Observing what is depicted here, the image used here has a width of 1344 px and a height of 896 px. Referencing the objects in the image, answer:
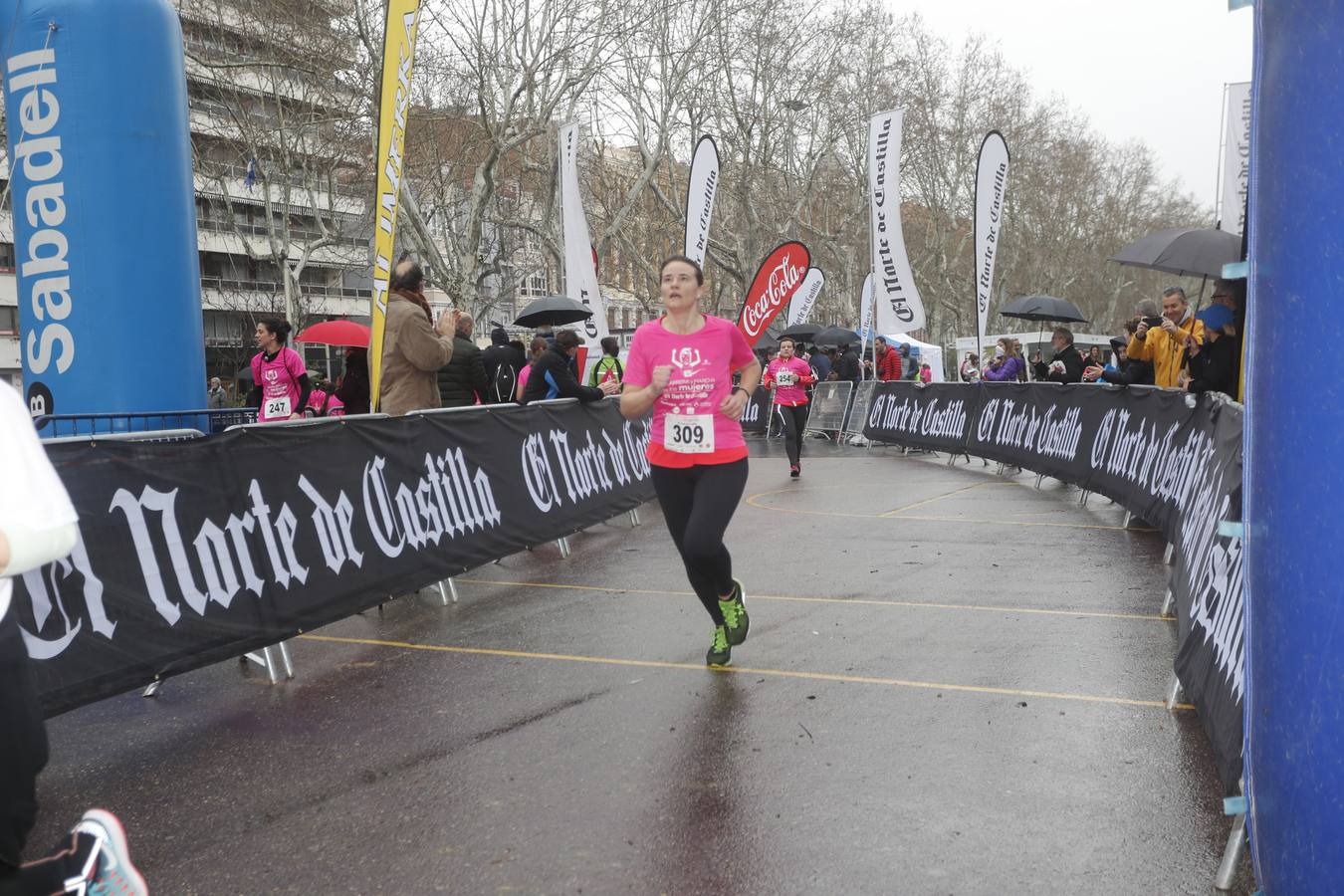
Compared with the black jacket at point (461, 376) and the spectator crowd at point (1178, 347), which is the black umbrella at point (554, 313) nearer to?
the black jacket at point (461, 376)

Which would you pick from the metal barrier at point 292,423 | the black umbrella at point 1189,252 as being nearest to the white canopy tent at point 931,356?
the black umbrella at point 1189,252

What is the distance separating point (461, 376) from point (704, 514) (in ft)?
18.2

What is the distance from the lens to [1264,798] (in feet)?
8.01

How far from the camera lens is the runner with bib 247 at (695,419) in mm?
5398

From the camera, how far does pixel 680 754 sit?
447cm

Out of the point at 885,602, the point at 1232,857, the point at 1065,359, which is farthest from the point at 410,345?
the point at 1065,359

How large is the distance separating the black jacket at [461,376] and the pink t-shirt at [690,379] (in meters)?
5.02

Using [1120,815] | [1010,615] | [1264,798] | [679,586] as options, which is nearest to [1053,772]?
[1120,815]

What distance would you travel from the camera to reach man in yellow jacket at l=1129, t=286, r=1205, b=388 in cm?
1044

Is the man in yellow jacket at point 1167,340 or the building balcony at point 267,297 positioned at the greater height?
the building balcony at point 267,297

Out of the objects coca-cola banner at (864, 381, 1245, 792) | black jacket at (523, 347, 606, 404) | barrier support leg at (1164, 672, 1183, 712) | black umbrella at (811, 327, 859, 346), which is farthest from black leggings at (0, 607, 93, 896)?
black umbrella at (811, 327, 859, 346)

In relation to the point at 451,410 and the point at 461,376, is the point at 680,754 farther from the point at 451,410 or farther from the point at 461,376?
the point at 461,376

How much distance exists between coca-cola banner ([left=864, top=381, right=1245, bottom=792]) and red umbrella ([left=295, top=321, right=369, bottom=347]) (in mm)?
7768

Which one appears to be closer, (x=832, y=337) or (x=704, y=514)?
(x=704, y=514)
